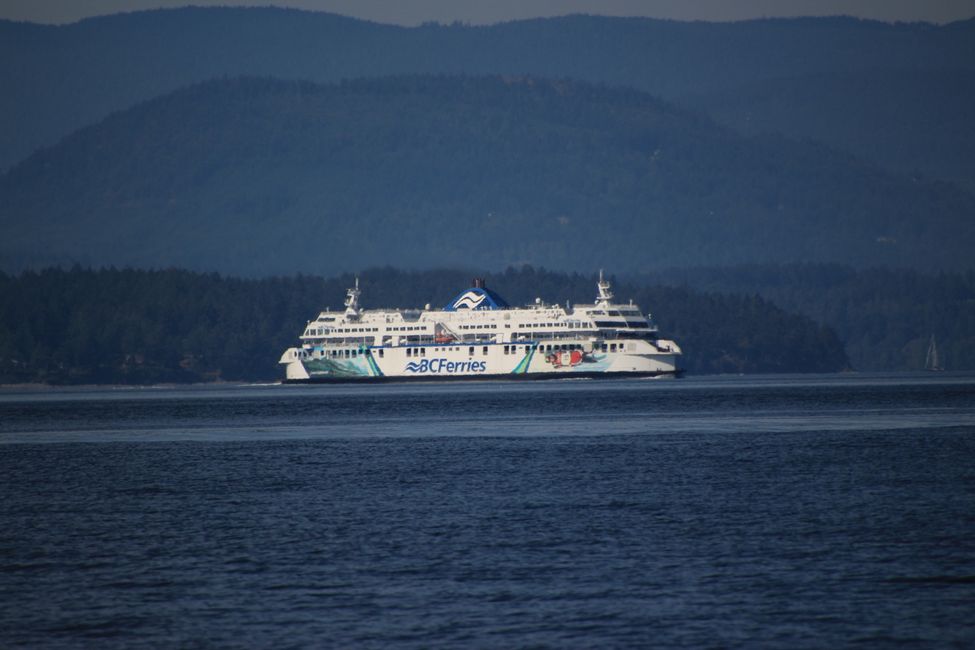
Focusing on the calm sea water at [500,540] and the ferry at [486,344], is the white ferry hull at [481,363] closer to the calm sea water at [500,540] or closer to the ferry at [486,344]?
the ferry at [486,344]

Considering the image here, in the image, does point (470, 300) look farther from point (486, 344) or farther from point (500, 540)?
point (500, 540)

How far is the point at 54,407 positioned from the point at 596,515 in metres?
105

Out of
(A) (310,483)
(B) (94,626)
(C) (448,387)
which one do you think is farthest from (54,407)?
(B) (94,626)

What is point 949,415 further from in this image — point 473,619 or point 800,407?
point 473,619

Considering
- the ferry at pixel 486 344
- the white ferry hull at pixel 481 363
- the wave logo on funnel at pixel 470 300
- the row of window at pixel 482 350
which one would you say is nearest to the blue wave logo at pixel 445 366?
the white ferry hull at pixel 481 363

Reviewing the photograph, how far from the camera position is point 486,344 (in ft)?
609

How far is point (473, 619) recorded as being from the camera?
31625mm

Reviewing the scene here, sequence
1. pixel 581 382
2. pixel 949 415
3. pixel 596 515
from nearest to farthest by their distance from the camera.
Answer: pixel 596 515 < pixel 949 415 < pixel 581 382

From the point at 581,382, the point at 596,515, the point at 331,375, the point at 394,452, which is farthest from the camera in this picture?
the point at 331,375

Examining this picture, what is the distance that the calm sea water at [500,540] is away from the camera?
102 feet

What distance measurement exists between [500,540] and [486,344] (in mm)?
144502

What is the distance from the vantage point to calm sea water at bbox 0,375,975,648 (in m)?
31.1

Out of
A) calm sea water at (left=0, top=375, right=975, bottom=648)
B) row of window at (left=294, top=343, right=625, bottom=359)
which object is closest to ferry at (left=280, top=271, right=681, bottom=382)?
row of window at (left=294, top=343, right=625, bottom=359)

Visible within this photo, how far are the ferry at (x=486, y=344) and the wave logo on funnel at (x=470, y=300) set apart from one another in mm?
114
